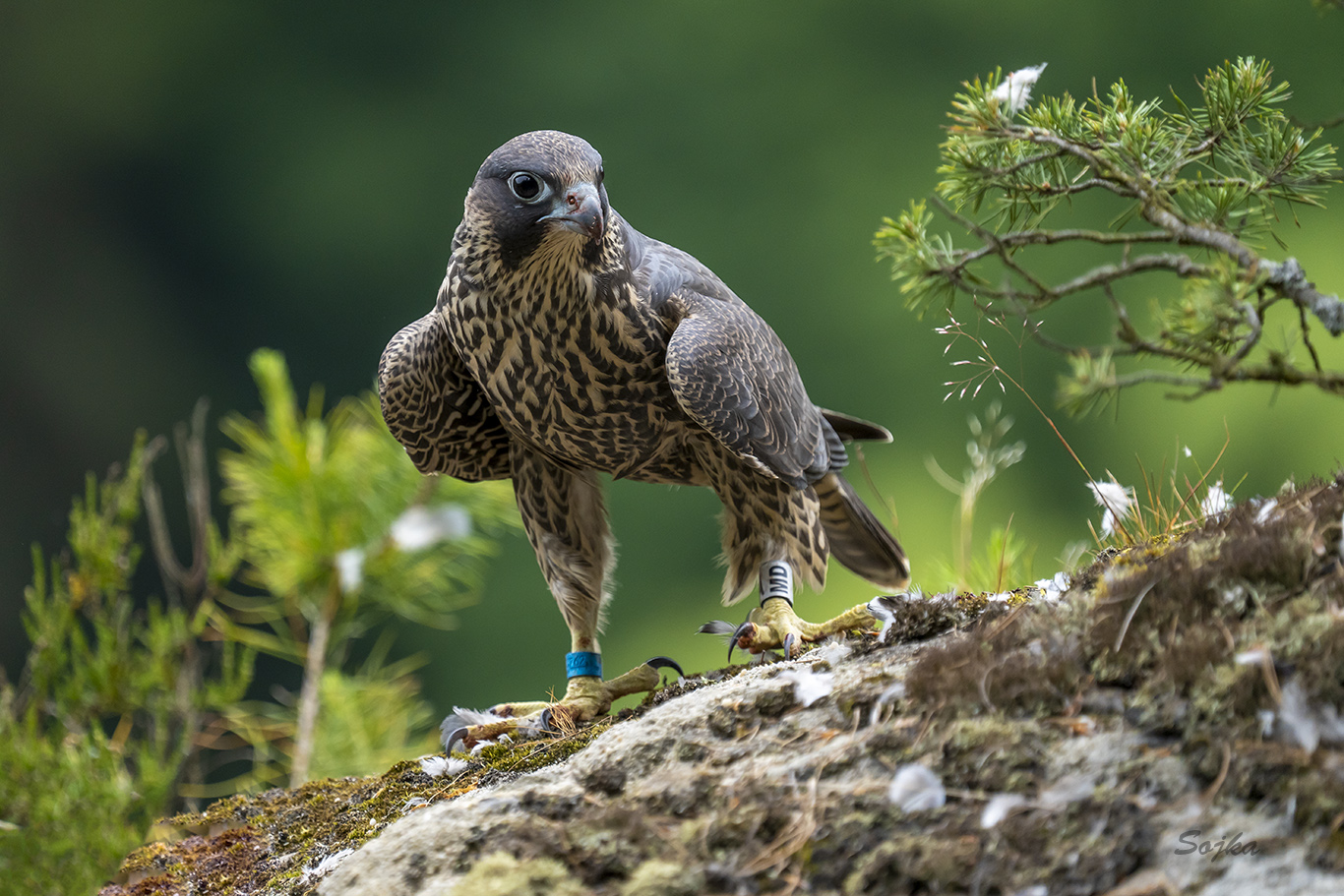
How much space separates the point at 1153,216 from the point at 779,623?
1.23 m

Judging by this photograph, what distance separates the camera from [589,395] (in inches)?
90.8

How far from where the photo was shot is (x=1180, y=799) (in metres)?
1.18

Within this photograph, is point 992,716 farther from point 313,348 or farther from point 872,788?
point 313,348

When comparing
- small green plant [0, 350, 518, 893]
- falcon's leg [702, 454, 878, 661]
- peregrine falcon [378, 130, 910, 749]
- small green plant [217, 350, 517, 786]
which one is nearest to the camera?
peregrine falcon [378, 130, 910, 749]

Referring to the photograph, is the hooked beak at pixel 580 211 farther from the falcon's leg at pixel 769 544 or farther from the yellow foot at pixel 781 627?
the yellow foot at pixel 781 627

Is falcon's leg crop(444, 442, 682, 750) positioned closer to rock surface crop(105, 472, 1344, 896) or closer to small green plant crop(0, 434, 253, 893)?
rock surface crop(105, 472, 1344, 896)

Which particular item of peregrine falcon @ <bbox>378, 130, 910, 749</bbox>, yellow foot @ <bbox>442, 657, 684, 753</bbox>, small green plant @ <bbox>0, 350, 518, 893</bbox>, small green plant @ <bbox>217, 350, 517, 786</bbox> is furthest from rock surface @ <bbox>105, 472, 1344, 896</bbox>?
small green plant @ <bbox>217, 350, 517, 786</bbox>

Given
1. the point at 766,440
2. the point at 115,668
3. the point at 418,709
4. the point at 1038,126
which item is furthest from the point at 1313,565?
the point at 418,709

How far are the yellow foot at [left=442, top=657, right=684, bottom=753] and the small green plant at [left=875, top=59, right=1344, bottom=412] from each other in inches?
43.9

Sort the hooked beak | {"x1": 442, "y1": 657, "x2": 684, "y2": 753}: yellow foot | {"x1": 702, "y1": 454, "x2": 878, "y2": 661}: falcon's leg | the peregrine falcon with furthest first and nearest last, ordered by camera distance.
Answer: {"x1": 702, "y1": 454, "x2": 878, "y2": 661}: falcon's leg, {"x1": 442, "y1": 657, "x2": 684, "y2": 753}: yellow foot, the peregrine falcon, the hooked beak

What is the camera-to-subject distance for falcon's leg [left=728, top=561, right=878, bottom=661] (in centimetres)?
238

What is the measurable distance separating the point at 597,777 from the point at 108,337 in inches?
273

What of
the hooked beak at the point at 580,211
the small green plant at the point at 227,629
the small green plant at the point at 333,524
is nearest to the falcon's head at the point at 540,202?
the hooked beak at the point at 580,211

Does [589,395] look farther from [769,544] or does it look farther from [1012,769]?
[1012,769]
